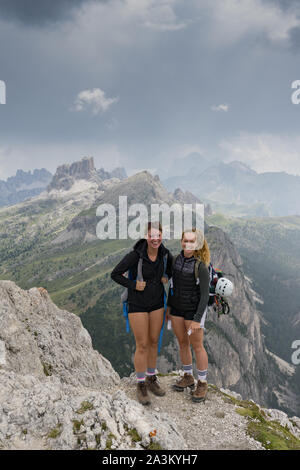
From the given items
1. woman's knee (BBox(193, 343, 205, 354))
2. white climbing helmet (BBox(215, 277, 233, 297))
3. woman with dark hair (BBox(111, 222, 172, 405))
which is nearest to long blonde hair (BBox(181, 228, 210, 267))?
white climbing helmet (BBox(215, 277, 233, 297))

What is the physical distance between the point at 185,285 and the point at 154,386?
18.1 ft

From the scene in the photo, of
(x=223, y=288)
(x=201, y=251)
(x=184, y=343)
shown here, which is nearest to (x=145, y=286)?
(x=201, y=251)

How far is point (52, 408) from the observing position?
8828 mm

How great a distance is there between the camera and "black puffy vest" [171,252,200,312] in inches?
399

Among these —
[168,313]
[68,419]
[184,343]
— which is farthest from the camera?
[184,343]

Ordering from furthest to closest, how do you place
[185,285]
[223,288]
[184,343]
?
1. [184,343]
2. [223,288]
3. [185,285]

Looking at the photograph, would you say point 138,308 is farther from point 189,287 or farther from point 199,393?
point 199,393

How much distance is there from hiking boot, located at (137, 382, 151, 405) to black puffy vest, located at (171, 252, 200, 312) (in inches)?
153

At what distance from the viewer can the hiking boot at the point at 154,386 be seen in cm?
1163

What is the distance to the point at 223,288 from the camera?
1061 cm

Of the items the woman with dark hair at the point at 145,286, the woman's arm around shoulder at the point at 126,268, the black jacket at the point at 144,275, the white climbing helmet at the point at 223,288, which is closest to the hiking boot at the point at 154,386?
the woman with dark hair at the point at 145,286
